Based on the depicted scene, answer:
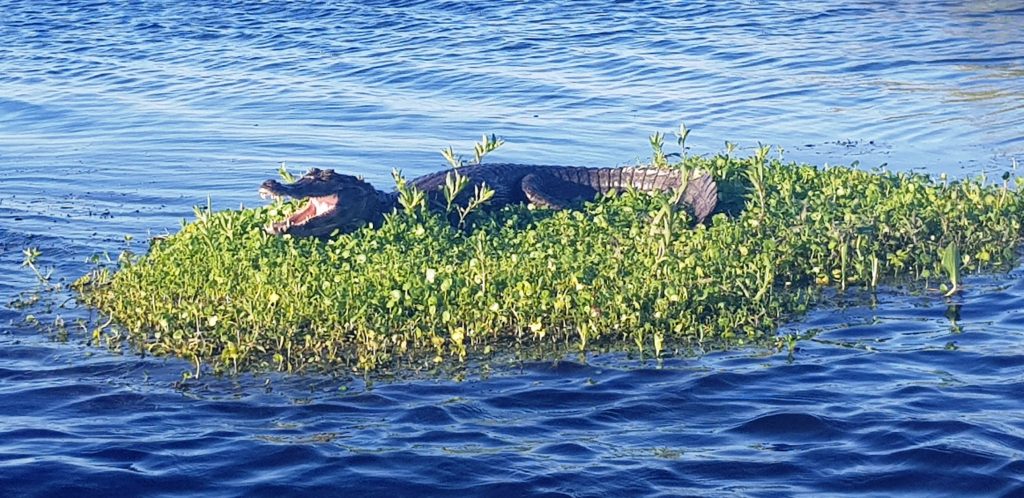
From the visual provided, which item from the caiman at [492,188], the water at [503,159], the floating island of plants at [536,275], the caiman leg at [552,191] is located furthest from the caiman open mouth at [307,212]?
the caiman leg at [552,191]

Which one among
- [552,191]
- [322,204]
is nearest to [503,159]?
[552,191]

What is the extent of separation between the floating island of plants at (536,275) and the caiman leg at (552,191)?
0.53 metres

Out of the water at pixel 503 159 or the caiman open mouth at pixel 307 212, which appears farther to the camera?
the caiman open mouth at pixel 307 212

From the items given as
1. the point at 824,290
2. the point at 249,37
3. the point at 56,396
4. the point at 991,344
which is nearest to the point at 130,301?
the point at 56,396

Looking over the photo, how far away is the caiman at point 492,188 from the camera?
35.0 feet

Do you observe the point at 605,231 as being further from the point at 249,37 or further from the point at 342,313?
the point at 249,37

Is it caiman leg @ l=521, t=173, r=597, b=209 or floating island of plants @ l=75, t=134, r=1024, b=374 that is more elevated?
caiman leg @ l=521, t=173, r=597, b=209

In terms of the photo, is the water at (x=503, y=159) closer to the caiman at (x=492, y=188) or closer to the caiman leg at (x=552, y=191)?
the caiman at (x=492, y=188)

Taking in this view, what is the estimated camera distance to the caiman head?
34.4ft

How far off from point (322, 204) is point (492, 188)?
196 cm

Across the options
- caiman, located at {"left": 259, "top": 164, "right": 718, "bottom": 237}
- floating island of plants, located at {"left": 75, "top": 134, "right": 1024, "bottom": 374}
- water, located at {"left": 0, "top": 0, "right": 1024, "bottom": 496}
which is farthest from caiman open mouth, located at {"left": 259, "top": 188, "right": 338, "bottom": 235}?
water, located at {"left": 0, "top": 0, "right": 1024, "bottom": 496}

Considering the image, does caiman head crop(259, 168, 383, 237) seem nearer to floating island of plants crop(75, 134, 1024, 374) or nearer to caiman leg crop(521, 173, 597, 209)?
floating island of plants crop(75, 134, 1024, 374)

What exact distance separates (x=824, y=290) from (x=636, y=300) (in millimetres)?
1718

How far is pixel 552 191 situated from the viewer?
41.5 feet
